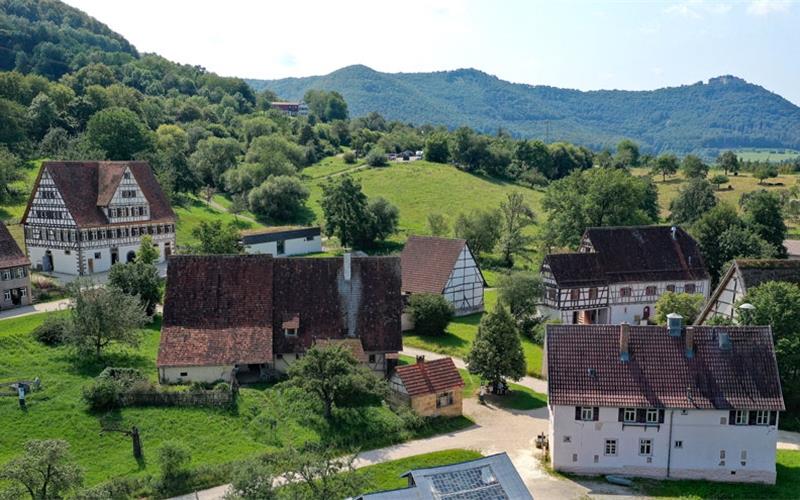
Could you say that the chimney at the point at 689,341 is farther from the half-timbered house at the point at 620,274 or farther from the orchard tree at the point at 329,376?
the half-timbered house at the point at 620,274

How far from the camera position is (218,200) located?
317 ft

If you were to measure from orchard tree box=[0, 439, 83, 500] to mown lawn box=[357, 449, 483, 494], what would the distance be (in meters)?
11.2

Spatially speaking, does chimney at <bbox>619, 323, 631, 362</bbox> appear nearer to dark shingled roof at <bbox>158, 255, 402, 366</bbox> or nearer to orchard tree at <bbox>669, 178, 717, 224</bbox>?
dark shingled roof at <bbox>158, 255, 402, 366</bbox>

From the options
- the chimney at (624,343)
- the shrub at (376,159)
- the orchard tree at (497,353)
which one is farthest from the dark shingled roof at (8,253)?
the shrub at (376,159)

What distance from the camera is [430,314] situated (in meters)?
52.5

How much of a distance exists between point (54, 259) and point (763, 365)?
52.7 meters

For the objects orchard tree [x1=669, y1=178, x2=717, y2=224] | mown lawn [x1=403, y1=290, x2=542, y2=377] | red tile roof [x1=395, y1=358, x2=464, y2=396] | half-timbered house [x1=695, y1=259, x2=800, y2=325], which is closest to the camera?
red tile roof [x1=395, y1=358, x2=464, y2=396]

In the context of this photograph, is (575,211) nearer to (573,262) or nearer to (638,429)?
(573,262)

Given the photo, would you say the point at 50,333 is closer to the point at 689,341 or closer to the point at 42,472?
the point at 42,472

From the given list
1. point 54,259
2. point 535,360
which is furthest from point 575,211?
point 54,259

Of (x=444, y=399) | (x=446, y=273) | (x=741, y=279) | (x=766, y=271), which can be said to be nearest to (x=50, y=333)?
(x=444, y=399)

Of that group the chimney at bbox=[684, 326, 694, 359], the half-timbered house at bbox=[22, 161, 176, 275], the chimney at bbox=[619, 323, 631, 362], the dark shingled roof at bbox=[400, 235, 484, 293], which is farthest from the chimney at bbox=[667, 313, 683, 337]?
the half-timbered house at bbox=[22, 161, 176, 275]

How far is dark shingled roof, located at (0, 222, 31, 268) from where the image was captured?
4756 cm

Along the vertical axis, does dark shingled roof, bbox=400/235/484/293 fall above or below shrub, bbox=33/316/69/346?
above
